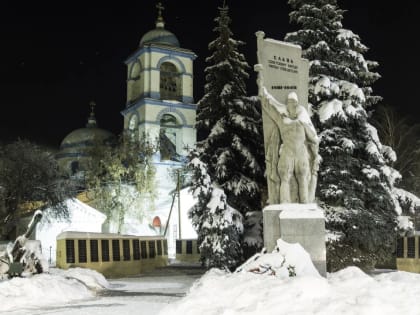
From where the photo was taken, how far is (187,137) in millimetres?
52094

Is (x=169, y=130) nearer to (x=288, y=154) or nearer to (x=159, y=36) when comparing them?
(x=159, y=36)

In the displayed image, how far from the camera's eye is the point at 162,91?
5334 cm

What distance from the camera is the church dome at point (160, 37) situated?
5309 cm

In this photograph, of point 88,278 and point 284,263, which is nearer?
point 284,263

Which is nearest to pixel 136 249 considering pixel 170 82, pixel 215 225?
pixel 215 225

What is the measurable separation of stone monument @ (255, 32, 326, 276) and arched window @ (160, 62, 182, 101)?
138ft

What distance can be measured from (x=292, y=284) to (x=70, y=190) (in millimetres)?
30601

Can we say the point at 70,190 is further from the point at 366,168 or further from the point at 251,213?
the point at 366,168

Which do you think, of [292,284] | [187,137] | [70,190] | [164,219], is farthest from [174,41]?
[292,284]

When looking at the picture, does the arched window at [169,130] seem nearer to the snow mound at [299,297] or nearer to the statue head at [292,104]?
the statue head at [292,104]

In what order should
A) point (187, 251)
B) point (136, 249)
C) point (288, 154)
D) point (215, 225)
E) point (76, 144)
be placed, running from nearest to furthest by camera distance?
point (288, 154)
point (215, 225)
point (136, 249)
point (187, 251)
point (76, 144)

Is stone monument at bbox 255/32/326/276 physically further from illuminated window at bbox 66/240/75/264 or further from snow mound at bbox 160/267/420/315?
illuminated window at bbox 66/240/75/264

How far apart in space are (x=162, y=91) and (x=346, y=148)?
38.1 meters

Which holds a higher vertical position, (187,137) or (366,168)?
(187,137)
